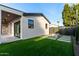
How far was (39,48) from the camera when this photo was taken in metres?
8.37

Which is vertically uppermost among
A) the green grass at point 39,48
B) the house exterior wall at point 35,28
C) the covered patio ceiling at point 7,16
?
the covered patio ceiling at point 7,16

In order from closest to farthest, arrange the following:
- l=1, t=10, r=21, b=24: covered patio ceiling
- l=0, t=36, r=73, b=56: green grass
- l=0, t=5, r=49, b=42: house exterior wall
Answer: l=0, t=36, r=73, b=56: green grass, l=0, t=5, r=49, b=42: house exterior wall, l=1, t=10, r=21, b=24: covered patio ceiling

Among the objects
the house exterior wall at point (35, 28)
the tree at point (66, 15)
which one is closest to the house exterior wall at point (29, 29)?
the house exterior wall at point (35, 28)

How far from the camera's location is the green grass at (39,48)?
826 cm

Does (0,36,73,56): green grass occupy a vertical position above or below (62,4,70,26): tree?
below

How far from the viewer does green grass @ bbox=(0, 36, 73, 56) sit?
325 inches

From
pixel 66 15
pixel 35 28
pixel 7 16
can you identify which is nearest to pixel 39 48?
pixel 35 28

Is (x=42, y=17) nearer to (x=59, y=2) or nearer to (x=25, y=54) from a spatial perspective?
(x=59, y=2)

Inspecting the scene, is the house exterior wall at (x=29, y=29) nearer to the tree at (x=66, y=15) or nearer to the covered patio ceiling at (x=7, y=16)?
the covered patio ceiling at (x=7, y=16)

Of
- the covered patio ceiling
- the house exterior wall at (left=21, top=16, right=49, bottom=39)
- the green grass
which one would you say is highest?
the covered patio ceiling

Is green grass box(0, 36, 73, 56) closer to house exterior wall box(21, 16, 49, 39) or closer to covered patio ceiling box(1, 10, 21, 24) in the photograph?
house exterior wall box(21, 16, 49, 39)

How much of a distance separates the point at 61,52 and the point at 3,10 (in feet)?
10.9

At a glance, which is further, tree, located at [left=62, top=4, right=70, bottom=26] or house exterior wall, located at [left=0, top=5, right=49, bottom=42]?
house exterior wall, located at [left=0, top=5, right=49, bottom=42]

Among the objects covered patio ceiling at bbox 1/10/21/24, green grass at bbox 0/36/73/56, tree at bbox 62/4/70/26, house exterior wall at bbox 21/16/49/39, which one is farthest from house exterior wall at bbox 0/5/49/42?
tree at bbox 62/4/70/26
